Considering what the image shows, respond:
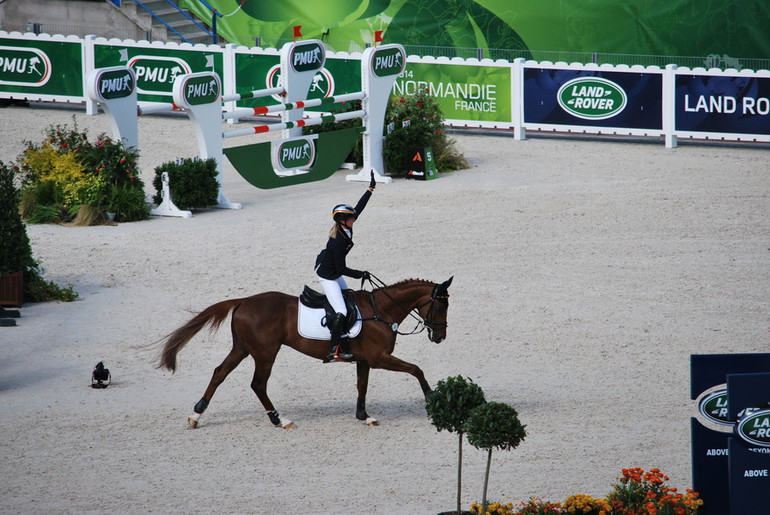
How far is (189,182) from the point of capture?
64.3ft

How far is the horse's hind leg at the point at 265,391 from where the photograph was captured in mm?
10734

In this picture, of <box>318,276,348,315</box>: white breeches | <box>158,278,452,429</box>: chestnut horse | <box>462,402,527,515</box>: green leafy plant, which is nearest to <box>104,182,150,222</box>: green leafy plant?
<box>158,278,452,429</box>: chestnut horse

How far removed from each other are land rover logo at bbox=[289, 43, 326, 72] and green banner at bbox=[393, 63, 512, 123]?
3.72 meters

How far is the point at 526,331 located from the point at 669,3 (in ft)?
60.9

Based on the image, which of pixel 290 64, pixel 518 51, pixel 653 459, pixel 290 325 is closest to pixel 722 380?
pixel 653 459

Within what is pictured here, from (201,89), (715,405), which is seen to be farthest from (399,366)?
(201,89)

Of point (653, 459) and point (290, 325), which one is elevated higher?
point (290, 325)

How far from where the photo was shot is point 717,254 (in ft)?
55.0

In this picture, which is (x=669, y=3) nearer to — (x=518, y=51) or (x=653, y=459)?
(x=518, y=51)

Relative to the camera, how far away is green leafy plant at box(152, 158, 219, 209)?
19.6 metres

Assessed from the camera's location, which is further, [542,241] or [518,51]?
[518,51]

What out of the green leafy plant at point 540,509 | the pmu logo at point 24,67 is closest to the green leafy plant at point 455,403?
the green leafy plant at point 540,509

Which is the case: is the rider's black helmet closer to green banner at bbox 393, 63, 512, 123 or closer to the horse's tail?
the horse's tail

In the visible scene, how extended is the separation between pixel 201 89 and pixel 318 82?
780 cm
